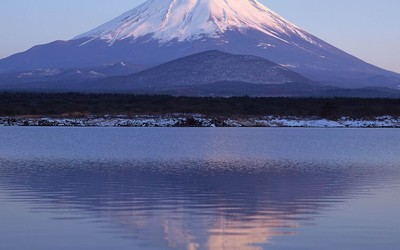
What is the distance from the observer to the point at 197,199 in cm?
2009

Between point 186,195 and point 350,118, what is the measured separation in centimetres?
5542

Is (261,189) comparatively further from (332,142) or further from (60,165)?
(332,142)

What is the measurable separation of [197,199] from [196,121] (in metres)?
49.8

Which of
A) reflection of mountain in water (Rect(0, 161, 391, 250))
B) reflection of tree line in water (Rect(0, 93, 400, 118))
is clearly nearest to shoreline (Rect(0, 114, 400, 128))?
reflection of tree line in water (Rect(0, 93, 400, 118))

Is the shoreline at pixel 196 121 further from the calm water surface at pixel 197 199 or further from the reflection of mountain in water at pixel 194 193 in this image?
the reflection of mountain in water at pixel 194 193

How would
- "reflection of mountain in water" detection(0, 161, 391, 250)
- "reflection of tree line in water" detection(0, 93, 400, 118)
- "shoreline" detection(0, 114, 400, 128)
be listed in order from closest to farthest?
"reflection of mountain in water" detection(0, 161, 391, 250) < "shoreline" detection(0, 114, 400, 128) < "reflection of tree line in water" detection(0, 93, 400, 118)

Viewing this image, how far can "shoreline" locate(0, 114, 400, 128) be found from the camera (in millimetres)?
68200

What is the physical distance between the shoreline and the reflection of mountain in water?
37640 millimetres

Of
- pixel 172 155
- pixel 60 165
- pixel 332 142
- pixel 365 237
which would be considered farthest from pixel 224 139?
pixel 365 237

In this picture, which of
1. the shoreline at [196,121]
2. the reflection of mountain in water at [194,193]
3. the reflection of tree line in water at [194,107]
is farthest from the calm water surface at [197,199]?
the reflection of tree line in water at [194,107]

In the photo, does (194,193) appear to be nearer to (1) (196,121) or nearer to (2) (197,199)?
(2) (197,199)

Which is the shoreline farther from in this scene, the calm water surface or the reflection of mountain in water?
the reflection of mountain in water

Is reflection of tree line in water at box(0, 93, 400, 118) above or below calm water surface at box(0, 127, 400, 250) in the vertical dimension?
above

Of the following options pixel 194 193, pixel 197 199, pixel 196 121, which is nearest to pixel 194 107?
pixel 196 121
